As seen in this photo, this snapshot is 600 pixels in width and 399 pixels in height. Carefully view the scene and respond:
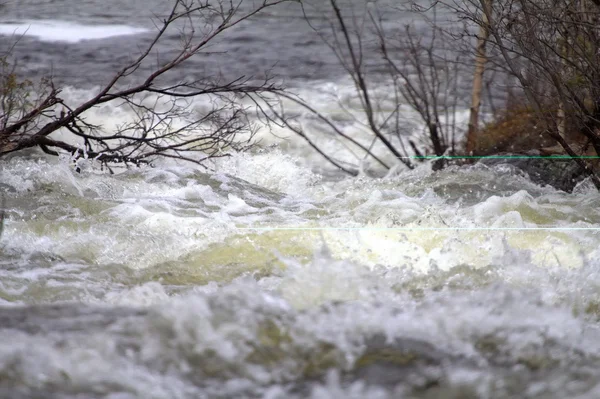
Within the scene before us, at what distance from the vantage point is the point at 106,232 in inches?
145

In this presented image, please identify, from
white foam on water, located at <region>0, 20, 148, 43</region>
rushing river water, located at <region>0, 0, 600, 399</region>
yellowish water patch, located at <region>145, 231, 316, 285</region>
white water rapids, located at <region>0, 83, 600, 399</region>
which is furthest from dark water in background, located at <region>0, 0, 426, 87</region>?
yellowish water patch, located at <region>145, 231, 316, 285</region>

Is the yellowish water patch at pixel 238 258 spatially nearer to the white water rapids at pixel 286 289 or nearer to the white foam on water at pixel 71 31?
the white water rapids at pixel 286 289

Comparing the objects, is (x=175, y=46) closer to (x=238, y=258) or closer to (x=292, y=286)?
(x=238, y=258)

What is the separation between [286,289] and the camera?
262cm

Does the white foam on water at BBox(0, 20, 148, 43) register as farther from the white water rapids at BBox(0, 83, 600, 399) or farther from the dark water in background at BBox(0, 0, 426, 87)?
the white water rapids at BBox(0, 83, 600, 399)

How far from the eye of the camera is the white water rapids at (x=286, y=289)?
1974 millimetres

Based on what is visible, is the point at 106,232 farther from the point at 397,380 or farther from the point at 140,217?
the point at 397,380

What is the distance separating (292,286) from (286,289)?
3cm

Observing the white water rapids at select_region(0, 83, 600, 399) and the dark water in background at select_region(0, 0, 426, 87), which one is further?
Result: the dark water in background at select_region(0, 0, 426, 87)

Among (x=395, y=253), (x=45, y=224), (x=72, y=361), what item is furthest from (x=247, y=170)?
(x=72, y=361)

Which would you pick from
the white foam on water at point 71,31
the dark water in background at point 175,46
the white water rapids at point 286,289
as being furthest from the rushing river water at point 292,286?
the white foam on water at point 71,31

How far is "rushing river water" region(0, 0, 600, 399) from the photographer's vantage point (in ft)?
6.48

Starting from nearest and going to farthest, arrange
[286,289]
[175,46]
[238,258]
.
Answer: [286,289], [238,258], [175,46]

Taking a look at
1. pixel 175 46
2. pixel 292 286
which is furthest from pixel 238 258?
pixel 175 46
